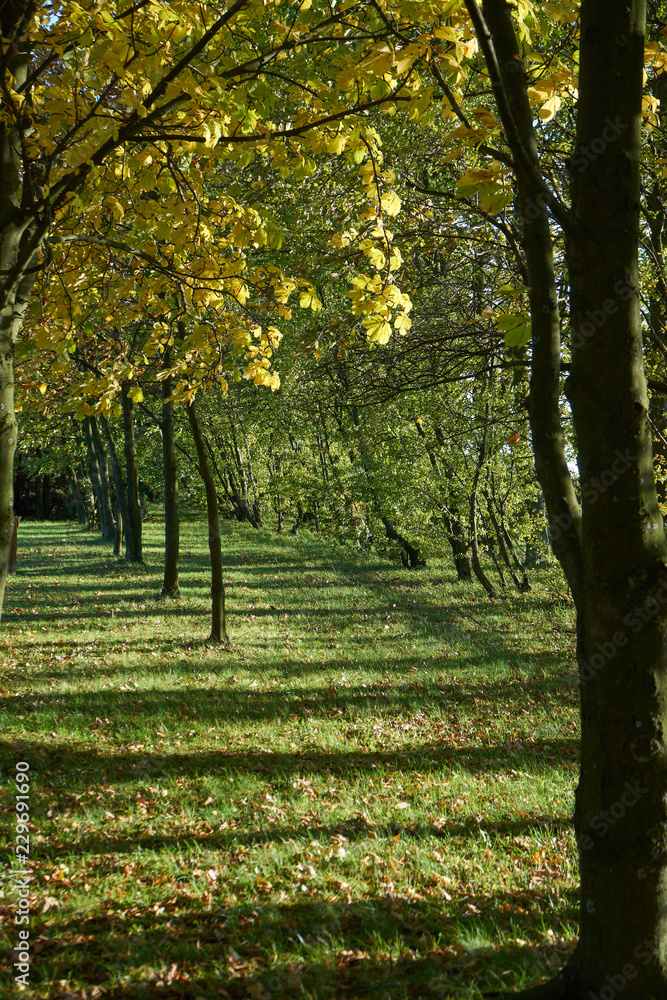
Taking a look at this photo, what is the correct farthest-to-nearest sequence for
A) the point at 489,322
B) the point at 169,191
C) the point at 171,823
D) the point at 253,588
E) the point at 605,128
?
the point at 253,588, the point at 489,322, the point at 169,191, the point at 171,823, the point at 605,128

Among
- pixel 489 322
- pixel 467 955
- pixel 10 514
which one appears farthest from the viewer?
pixel 489 322

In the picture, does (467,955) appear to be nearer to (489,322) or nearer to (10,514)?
(10,514)

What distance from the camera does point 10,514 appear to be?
3.76 metres

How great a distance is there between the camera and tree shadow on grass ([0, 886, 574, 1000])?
3133mm

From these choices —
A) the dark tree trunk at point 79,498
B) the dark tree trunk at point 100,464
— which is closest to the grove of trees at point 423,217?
the dark tree trunk at point 100,464

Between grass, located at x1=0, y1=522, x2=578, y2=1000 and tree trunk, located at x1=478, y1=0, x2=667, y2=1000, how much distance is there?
3.58 ft

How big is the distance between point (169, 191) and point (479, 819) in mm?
5658

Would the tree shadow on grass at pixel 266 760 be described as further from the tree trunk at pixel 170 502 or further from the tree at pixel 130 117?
the tree trunk at pixel 170 502

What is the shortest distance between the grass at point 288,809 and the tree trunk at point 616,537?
109 cm

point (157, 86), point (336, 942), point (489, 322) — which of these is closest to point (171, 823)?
point (336, 942)

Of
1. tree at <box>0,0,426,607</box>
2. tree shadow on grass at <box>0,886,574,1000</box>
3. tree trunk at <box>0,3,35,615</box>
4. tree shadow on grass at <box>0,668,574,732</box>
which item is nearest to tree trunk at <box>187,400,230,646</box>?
tree shadow on grass at <box>0,668,574,732</box>

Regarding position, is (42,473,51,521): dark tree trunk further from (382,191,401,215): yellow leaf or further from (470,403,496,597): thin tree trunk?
(382,191,401,215): yellow leaf

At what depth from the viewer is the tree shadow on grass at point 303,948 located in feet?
10.3

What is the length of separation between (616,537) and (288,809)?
379 centimetres
